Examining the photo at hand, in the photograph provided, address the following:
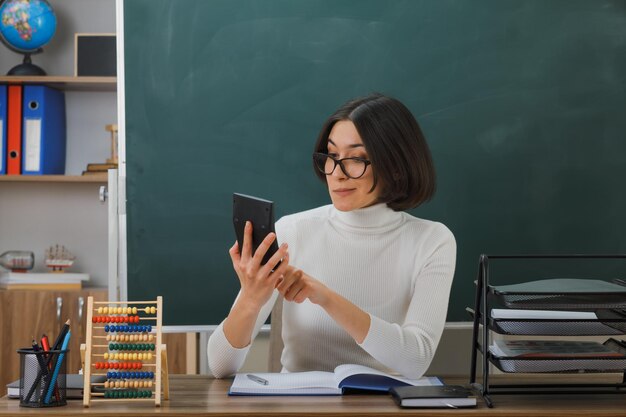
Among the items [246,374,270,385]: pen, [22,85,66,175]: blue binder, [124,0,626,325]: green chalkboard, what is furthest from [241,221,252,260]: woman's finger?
[22,85,66,175]: blue binder

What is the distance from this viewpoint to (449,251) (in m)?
2.11

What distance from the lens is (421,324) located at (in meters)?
1.94

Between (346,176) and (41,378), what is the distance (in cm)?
83

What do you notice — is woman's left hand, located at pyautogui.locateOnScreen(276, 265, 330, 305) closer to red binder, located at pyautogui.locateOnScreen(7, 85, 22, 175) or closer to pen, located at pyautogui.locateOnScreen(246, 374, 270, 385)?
pen, located at pyautogui.locateOnScreen(246, 374, 270, 385)

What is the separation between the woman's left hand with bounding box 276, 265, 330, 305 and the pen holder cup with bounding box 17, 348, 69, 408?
461 millimetres

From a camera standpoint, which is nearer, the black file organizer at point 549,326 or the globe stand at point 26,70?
the black file organizer at point 549,326

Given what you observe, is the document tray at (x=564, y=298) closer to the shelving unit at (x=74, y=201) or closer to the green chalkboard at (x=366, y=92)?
the green chalkboard at (x=366, y=92)

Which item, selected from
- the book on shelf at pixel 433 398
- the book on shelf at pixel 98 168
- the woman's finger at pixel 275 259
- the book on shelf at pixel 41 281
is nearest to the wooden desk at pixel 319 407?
the book on shelf at pixel 433 398

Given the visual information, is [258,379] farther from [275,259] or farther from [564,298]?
[564,298]

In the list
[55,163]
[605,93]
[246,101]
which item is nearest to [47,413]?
[246,101]

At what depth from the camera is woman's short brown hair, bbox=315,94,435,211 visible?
2.05 m

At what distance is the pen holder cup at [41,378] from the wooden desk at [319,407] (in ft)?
0.08

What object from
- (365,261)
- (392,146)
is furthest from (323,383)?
(392,146)

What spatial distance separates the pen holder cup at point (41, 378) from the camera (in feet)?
5.32
